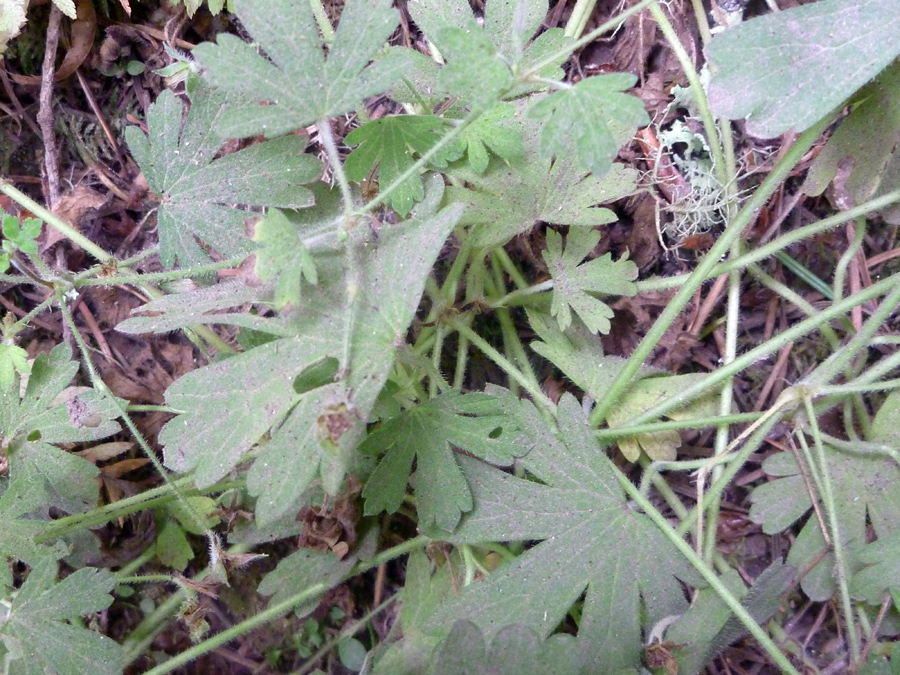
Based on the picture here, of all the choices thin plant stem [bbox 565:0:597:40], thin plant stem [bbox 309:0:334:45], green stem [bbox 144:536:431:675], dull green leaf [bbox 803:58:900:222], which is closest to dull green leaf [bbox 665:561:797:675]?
green stem [bbox 144:536:431:675]

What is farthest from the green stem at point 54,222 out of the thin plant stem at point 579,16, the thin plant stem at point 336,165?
the thin plant stem at point 579,16

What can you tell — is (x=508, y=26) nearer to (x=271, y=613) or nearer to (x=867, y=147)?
(x=867, y=147)

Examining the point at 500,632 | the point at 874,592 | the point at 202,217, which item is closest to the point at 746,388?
the point at 874,592

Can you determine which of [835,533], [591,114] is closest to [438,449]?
[591,114]

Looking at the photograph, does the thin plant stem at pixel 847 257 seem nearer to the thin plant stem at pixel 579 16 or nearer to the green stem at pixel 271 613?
the thin plant stem at pixel 579 16

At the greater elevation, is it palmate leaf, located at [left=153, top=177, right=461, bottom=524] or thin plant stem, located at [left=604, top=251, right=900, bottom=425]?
palmate leaf, located at [left=153, top=177, right=461, bottom=524]

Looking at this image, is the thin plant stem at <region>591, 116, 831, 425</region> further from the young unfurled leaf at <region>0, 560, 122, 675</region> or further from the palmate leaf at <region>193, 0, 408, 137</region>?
the young unfurled leaf at <region>0, 560, 122, 675</region>
